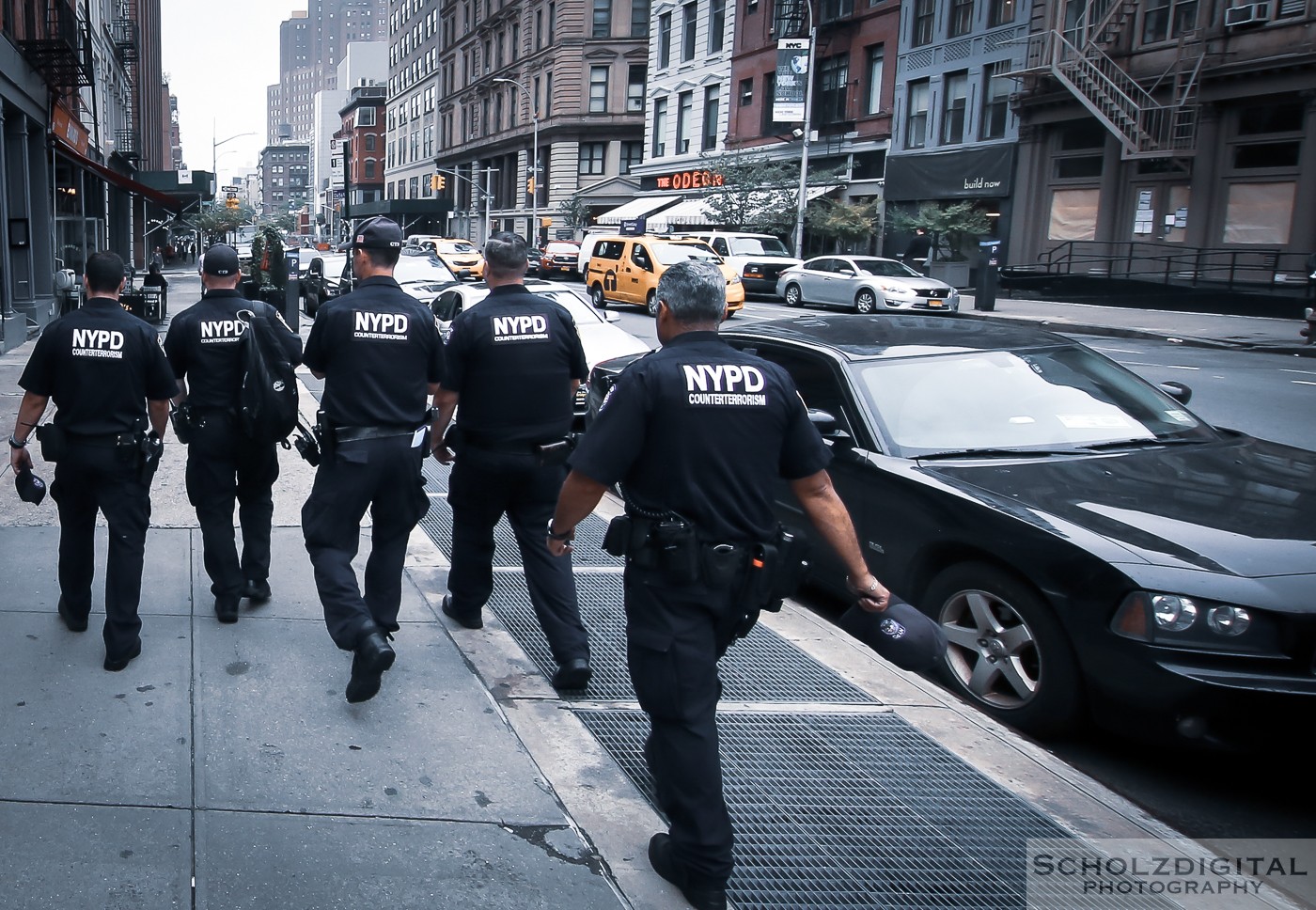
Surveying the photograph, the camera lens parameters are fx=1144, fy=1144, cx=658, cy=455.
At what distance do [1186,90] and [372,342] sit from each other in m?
28.2

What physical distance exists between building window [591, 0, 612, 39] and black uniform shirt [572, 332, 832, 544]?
64.2 m

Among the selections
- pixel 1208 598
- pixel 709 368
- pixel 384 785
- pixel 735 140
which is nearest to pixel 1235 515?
pixel 1208 598

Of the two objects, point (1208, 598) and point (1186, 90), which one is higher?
point (1186, 90)

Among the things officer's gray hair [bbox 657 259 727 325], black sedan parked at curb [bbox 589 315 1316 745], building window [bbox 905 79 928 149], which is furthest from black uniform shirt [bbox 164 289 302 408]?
building window [bbox 905 79 928 149]

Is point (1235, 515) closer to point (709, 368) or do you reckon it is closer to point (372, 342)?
point (709, 368)

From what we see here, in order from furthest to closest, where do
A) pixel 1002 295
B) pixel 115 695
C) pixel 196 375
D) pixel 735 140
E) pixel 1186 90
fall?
1. pixel 735 140
2. pixel 1002 295
3. pixel 1186 90
4. pixel 196 375
5. pixel 115 695

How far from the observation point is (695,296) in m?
3.28

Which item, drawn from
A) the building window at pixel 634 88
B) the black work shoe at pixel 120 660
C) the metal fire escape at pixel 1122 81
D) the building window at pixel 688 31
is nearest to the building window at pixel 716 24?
the building window at pixel 688 31

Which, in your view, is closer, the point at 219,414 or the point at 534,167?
the point at 219,414

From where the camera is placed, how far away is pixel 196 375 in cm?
517

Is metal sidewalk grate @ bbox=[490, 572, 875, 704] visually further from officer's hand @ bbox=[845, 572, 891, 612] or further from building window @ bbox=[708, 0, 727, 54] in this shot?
building window @ bbox=[708, 0, 727, 54]

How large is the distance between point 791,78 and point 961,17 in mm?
5685

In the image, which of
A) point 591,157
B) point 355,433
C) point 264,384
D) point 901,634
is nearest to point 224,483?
point 264,384

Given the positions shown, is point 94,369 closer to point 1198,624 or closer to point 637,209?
point 1198,624
